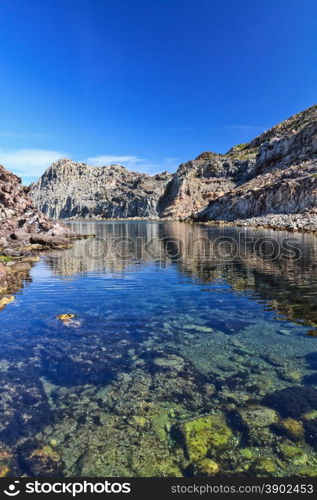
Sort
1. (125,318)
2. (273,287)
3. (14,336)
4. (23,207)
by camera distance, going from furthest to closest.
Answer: (23,207) < (273,287) < (125,318) < (14,336)

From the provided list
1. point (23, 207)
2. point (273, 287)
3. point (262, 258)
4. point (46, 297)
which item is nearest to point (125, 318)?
point (46, 297)

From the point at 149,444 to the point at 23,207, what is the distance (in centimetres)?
6885

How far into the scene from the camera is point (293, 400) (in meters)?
9.07

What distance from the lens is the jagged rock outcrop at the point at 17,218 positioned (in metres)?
52.8

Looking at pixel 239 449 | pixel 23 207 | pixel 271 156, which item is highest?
pixel 271 156

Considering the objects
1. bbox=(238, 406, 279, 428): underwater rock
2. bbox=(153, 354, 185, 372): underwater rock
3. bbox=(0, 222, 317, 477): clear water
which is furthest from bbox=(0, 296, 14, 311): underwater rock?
bbox=(238, 406, 279, 428): underwater rock

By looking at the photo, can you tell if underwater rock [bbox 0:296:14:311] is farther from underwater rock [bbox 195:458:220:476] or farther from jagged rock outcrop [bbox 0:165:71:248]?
jagged rock outcrop [bbox 0:165:71:248]

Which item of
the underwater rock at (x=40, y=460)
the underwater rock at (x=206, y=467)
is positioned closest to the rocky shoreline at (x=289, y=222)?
the underwater rock at (x=206, y=467)

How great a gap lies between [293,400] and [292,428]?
1.20 meters

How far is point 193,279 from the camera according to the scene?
26.4 m

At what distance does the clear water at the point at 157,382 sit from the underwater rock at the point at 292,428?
27 mm

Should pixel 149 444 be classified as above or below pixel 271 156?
below

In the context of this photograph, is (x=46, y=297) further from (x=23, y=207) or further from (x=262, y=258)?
(x=23, y=207)

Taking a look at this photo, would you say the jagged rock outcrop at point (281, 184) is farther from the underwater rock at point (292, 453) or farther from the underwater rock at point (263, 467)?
the underwater rock at point (263, 467)
